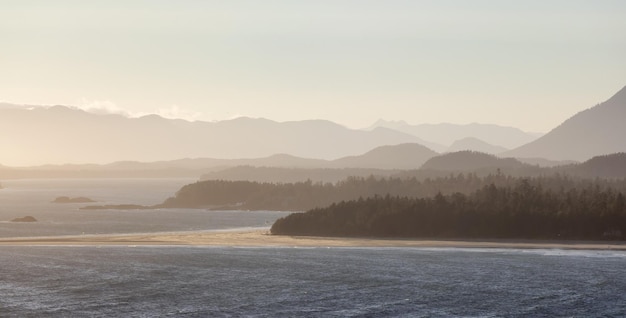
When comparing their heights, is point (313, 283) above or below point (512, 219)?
below

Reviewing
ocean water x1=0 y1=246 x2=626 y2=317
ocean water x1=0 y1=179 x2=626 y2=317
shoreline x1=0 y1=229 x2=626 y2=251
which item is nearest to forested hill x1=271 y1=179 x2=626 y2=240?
shoreline x1=0 y1=229 x2=626 y2=251

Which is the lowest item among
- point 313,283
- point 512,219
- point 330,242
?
point 313,283

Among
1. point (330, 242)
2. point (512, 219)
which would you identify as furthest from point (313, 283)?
point (512, 219)

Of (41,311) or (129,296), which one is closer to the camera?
(41,311)

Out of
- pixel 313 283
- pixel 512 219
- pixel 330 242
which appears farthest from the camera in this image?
pixel 512 219

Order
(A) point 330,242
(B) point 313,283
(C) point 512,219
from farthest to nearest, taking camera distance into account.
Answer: (C) point 512,219 → (A) point 330,242 → (B) point 313,283

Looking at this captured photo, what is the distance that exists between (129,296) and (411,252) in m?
68.1

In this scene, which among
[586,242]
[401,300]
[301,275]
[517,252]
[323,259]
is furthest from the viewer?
[586,242]

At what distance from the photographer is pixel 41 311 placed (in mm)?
98500

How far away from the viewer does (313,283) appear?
121812mm

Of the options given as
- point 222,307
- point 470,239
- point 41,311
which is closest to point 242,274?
point 222,307

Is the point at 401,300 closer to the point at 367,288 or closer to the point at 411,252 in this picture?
the point at 367,288

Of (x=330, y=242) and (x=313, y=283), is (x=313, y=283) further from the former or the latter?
(x=330, y=242)

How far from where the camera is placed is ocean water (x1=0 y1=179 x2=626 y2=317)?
10019 cm
